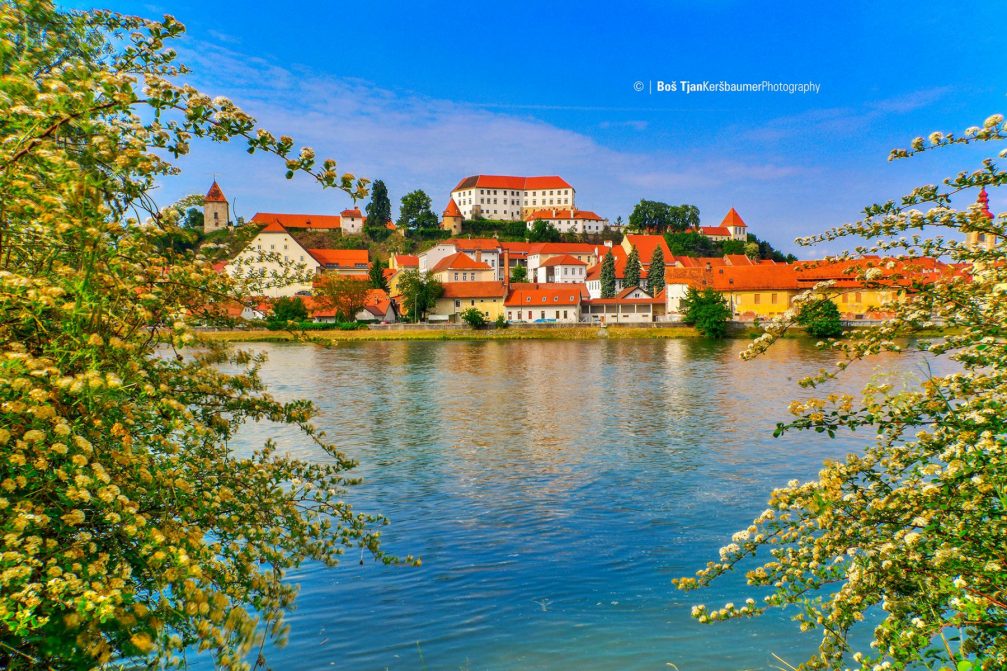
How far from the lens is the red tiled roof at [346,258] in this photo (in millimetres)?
126875

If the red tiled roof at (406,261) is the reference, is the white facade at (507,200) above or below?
above

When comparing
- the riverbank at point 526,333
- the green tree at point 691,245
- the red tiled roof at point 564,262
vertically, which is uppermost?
the green tree at point 691,245

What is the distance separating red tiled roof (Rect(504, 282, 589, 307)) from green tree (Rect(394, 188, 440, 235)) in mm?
60337

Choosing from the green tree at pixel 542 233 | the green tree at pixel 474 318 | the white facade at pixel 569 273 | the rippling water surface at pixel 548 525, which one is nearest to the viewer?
Result: the rippling water surface at pixel 548 525

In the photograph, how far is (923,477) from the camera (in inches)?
199

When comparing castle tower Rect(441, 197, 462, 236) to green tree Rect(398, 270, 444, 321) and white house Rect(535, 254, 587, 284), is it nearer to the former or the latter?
white house Rect(535, 254, 587, 284)

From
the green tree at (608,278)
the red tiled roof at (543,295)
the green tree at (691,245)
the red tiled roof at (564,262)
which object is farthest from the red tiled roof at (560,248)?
the red tiled roof at (543,295)

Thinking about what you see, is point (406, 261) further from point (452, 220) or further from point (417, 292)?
point (417, 292)

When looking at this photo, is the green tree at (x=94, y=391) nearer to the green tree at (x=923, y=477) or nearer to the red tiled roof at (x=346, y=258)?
the green tree at (x=923, y=477)

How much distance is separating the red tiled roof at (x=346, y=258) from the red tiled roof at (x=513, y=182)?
46353mm

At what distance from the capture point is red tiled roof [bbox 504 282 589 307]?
97.6 m

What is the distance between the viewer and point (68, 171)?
3.32 meters

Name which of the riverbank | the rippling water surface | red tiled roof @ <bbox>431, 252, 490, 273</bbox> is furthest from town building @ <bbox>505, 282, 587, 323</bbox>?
the rippling water surface

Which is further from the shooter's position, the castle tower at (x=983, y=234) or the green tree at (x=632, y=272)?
the green tree at (x=632, y=272)
